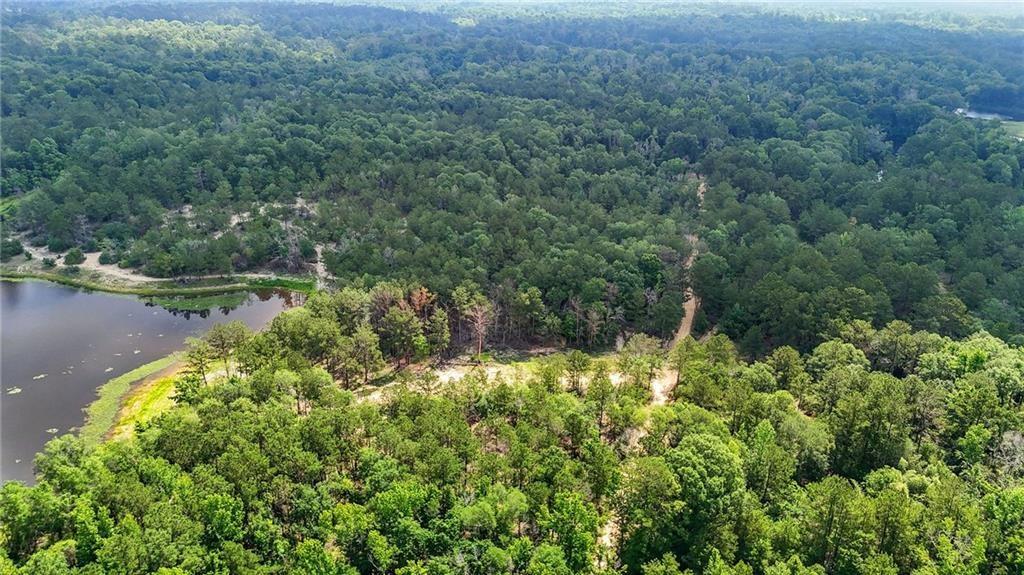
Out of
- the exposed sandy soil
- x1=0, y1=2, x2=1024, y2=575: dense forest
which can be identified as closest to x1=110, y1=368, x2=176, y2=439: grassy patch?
x1=0, y1=2, x2=1024, y2=575: dense forest

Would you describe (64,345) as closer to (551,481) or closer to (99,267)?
(99,267)

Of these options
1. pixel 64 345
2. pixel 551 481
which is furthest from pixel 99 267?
pixel 551 481

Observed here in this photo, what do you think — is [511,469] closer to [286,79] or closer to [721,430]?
[721,430]

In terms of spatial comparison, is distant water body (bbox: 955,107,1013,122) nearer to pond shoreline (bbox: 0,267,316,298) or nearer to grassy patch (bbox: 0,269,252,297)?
pond shoreline (bbox: 0,267,316,298)

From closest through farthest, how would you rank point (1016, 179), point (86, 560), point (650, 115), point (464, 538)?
1. point (86, 560)
2. point (464, 538)
3. point (1016, 179)
4. point (650, 115)

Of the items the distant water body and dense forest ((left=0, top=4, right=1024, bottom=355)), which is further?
the distant water body

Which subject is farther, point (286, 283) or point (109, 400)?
point (286, 283)

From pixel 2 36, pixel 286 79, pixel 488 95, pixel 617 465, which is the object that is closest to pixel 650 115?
pixel 488 95
